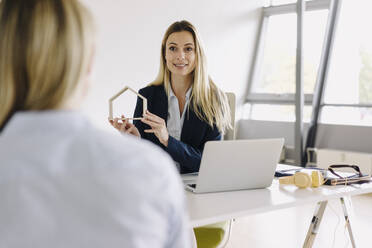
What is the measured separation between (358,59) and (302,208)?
246 centimetres

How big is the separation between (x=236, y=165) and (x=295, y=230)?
243 centimetres

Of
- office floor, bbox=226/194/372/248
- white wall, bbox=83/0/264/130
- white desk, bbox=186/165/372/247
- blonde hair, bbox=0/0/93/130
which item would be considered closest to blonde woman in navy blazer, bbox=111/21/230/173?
white desk, bbox=186/165/372/247

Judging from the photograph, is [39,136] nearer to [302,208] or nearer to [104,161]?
[104,161]

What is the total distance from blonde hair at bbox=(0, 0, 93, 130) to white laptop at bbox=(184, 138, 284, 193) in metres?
0.94

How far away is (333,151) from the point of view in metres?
6.00

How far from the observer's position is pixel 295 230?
12.8 feet

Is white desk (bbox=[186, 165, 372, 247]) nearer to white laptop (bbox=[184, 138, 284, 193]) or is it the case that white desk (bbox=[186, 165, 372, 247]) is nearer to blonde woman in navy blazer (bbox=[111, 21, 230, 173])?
white laptop (bbox=[184, 138, 284, 193])

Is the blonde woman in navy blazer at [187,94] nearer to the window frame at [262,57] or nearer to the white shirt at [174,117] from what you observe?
the white shirt at [174,117]

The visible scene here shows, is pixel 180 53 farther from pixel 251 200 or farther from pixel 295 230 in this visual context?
pixel 295 230

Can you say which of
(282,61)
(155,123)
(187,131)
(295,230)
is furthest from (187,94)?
(282,61)

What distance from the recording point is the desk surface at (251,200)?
144 centimetres

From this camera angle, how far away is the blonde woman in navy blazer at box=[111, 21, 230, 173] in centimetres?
246

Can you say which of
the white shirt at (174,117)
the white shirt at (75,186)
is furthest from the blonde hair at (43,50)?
the white shirt at (174,117)

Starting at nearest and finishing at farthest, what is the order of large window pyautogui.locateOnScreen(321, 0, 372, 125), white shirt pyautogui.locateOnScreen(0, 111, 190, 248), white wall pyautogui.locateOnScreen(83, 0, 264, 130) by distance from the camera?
white shirt pyautogui.locateOnScreen(0, 111, 190, 248), white wall pyautogui.locateOnScreen(83, 0, 264, 130), large window pyautogui.locateOnScreen(321, 0, 372, 125)
